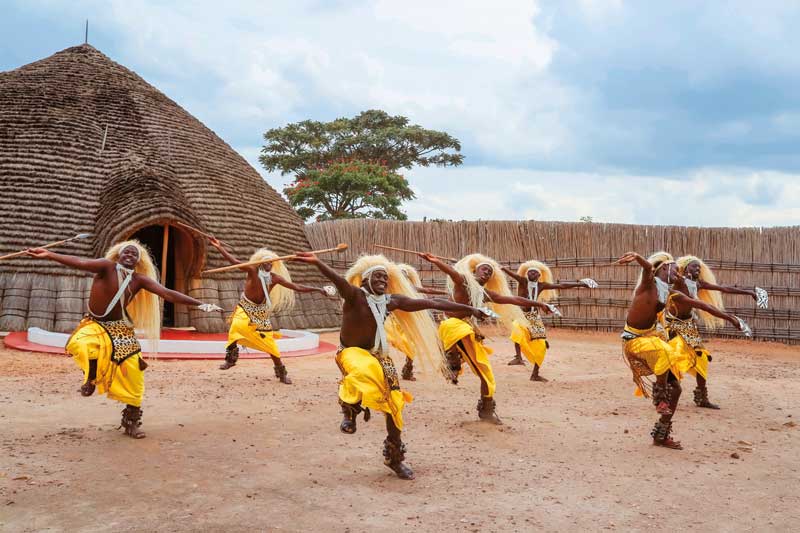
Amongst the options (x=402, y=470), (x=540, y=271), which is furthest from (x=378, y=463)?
(x=540, y=271)

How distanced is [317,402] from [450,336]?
1634 mm

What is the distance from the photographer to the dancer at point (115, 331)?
517cm

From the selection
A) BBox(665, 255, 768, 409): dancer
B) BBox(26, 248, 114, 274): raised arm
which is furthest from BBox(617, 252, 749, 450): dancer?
BBox(26, 248, 114, 274): raised arm

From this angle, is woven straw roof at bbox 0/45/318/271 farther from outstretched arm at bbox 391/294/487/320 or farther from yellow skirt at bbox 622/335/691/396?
yellow skirt at bbox 622/335/691/396

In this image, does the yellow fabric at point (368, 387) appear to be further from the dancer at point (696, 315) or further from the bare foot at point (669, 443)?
the dancer at point (696, 315)

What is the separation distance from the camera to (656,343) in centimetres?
559

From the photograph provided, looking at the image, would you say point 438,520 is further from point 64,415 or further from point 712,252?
point 712,252

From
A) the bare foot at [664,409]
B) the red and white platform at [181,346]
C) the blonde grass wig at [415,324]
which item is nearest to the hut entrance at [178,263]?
the red and white platform at [181,346]

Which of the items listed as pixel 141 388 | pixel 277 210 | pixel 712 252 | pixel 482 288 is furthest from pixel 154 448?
pixel 712 252

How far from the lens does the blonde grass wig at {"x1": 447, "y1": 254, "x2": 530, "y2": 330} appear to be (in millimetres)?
6480

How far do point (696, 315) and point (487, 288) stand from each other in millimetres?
2242

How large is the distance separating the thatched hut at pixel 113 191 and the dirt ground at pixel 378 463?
3.82 m

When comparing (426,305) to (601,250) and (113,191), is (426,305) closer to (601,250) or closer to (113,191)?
(113,191)

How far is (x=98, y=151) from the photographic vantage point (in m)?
13.1
